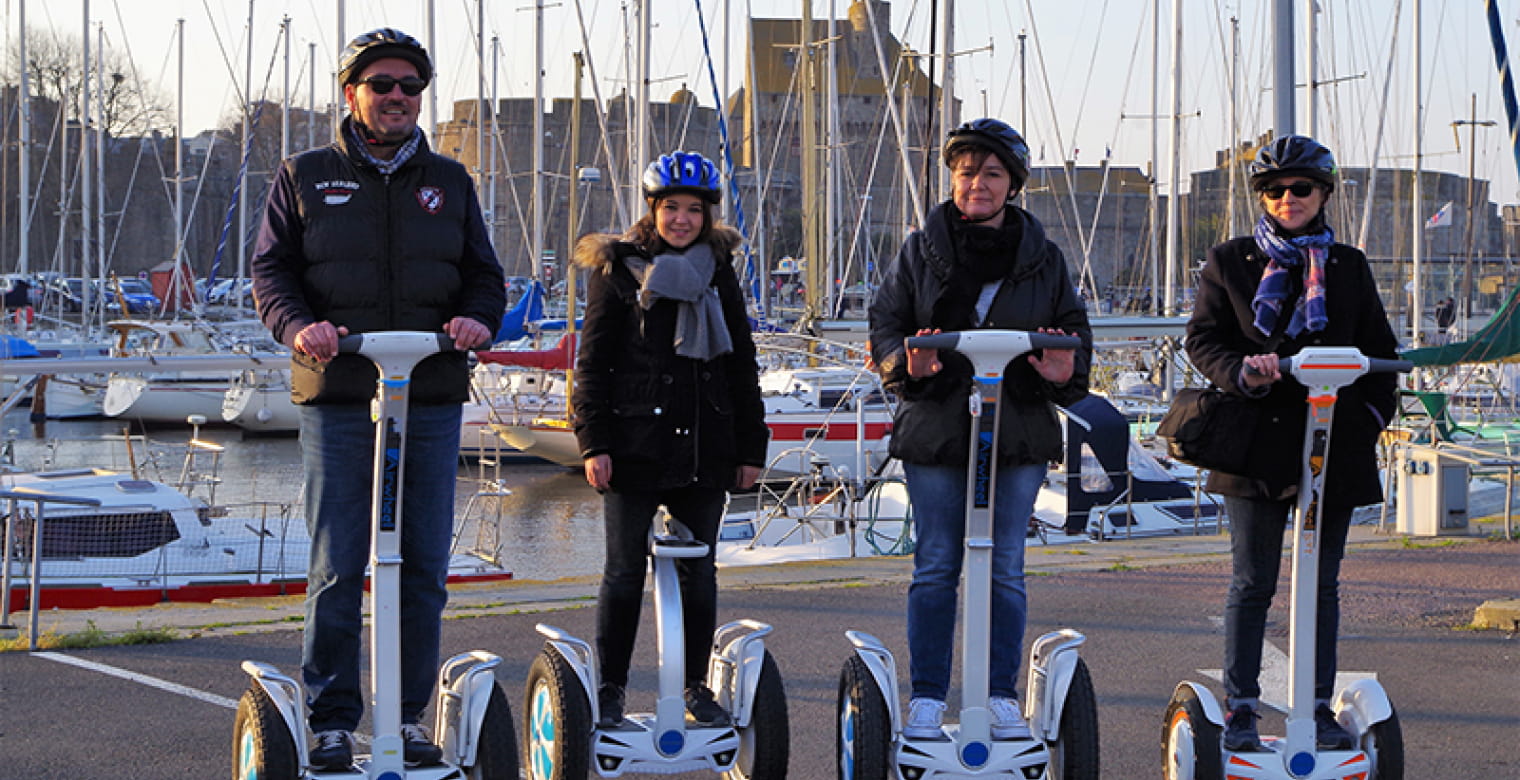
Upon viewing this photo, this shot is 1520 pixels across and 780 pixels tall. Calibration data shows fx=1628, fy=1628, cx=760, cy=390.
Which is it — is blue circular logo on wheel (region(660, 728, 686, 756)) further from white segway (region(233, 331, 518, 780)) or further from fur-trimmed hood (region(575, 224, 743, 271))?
fur-trimmed hood (region(575, 224, 743, 271))

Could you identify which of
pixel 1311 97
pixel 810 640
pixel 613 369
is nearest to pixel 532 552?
pixel 1311 97

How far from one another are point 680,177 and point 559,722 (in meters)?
1.59

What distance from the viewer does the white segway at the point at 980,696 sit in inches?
165

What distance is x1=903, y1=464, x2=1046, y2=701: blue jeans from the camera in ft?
14.8

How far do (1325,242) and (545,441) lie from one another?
26233mm

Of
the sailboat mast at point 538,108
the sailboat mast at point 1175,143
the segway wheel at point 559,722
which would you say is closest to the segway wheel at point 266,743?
the segway wheel at point 559,722

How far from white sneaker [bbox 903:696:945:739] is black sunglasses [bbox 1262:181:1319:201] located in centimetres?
A: 171

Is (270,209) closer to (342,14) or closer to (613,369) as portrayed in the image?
(613,369)

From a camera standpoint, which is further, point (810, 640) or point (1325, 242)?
point (810, 640)

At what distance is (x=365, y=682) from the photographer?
19.9 ft

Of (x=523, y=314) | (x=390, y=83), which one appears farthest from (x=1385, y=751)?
(x=523, y=314)

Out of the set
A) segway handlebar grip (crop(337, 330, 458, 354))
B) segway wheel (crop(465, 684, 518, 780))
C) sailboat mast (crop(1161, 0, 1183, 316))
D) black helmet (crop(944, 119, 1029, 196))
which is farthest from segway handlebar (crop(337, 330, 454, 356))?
sailboat mast (crop(1161, 0, 1183, 316))

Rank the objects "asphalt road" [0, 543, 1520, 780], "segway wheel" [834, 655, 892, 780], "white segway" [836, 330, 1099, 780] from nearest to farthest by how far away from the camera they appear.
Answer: "white segway" [836, 330, 1099, 780] < "segway wheel" [834, 655, 892, 780] < "asphalt road" [0, 543, 1520, 780]

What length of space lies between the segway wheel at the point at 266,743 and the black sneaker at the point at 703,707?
3.69ft
